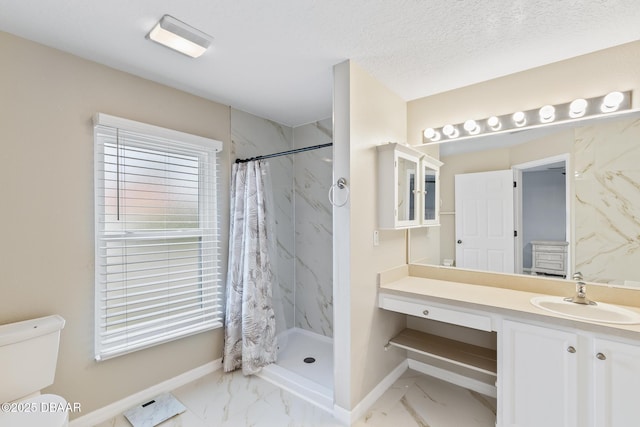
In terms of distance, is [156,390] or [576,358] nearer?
[576,358]

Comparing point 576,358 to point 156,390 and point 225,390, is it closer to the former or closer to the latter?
point 225,390

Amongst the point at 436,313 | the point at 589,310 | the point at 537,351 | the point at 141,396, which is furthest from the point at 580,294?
the point at 141,396

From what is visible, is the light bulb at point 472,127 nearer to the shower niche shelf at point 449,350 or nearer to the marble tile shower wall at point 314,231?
the marble tile shower wall at point 314,231

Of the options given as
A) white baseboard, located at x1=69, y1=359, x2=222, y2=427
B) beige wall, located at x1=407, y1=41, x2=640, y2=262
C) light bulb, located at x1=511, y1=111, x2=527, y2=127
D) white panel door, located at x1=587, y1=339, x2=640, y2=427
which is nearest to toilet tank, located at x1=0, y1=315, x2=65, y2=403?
white baseboard, located at x1=69, y1=359, x2=222, y2=427

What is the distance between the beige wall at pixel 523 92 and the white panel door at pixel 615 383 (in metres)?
1.15

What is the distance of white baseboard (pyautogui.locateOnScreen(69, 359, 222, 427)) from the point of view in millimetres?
1855

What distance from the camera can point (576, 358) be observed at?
1.49 meters

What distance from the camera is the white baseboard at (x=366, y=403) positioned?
1.92 meters

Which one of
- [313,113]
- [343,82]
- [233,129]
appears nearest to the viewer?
[343,82]

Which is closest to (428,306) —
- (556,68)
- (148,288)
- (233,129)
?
(556,68)

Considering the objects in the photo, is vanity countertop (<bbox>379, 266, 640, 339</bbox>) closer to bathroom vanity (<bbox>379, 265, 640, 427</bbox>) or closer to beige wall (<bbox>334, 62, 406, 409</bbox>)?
bathroom vanity (<bbox>379, 265, 640, 427</bbox>)

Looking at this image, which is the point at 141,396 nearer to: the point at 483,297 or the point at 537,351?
the point at 483,297

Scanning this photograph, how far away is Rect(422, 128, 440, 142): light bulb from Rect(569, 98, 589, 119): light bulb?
0.85 m

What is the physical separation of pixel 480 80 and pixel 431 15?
0.96m
